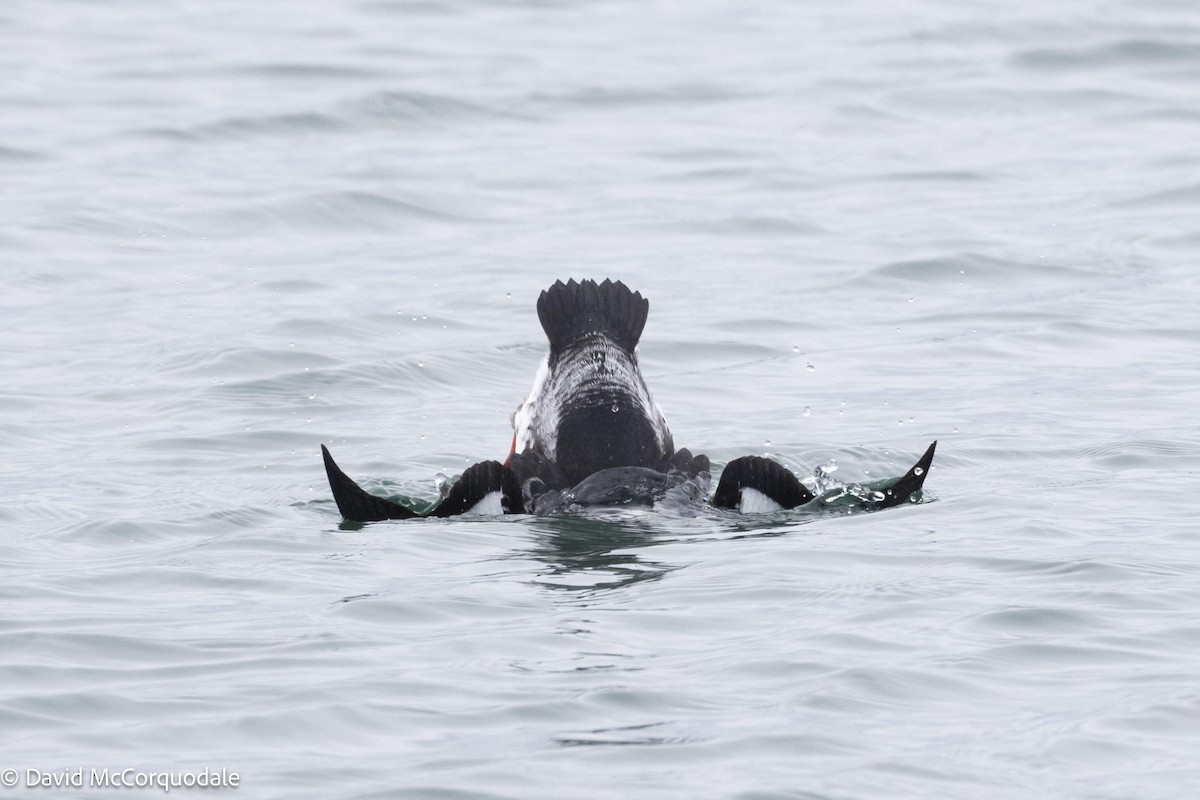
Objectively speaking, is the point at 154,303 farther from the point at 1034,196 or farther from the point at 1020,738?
the point at 1020,738

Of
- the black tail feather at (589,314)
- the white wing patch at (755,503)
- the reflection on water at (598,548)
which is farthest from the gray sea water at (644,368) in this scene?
the black tail feather at (589,314)

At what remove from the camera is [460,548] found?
8539 mm

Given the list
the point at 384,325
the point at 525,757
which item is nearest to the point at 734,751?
the point at 525,757

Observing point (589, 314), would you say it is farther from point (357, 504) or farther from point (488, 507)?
point (357, 504)

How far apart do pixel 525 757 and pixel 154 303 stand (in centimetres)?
905

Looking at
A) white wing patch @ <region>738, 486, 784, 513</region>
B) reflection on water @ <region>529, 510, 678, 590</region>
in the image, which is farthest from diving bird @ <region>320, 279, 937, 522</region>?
reflection on water @ <region>529, 510, 678, 590</region>

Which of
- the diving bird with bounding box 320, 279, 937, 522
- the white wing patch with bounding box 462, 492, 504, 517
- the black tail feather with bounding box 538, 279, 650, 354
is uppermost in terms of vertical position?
the black tail feather with bounding box 538, 279, 650, 354

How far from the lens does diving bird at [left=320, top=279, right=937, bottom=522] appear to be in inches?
345

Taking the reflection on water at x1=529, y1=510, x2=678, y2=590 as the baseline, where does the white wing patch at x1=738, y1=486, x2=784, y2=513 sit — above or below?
above

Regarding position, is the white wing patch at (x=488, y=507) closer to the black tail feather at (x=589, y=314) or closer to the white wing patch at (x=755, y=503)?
the white wing patch at (x=755, y=503)

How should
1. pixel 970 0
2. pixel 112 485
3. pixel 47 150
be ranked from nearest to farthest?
1. pixel 112 485
2. pixel 47 150
3. pixel 970 0

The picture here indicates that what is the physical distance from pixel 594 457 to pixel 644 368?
391 cm

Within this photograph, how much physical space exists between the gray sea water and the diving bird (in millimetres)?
162

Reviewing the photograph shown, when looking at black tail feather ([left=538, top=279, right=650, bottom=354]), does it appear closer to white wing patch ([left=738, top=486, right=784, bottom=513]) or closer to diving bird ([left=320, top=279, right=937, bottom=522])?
diving bird ([left=320, top=279, right=937, bottom=522])
